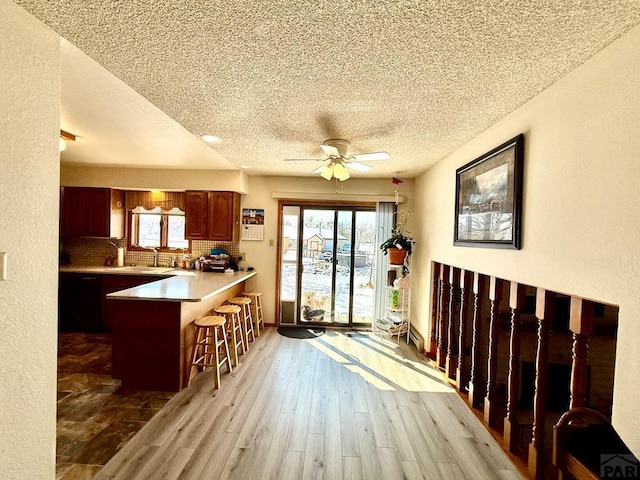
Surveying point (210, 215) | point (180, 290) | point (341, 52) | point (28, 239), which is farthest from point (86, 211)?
point (341, 52)

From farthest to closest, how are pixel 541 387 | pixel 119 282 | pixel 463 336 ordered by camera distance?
pixel 119 282 < pixel 463 336 < pixel 541 387

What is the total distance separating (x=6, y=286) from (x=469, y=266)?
3.02m

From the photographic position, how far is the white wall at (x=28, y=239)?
47.6 inches

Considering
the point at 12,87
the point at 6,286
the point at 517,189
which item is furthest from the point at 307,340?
the point at 12,87

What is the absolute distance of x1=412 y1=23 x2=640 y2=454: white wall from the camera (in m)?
1.28

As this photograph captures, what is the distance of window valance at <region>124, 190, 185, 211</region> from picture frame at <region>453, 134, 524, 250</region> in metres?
4.11

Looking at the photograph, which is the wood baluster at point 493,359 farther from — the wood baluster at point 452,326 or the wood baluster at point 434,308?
the wood baluster at point 434,308

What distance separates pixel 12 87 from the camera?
121 cm

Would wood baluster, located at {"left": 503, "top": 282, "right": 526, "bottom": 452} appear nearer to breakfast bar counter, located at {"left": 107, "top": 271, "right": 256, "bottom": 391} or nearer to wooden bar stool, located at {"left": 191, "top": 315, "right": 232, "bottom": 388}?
wooden bar stool, located at {"left": 191, "top": 315, "right": 232, "bottom": 388}

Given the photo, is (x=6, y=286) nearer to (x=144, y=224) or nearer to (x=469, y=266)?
(x=469, y=266)

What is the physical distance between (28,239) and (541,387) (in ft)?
9.46

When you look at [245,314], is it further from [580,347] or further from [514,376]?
[580,347]

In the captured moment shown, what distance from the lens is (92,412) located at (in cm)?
243

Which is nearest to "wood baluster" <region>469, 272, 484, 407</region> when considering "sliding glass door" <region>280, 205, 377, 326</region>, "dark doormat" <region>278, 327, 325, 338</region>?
"sliding glass door" <region>280, 205, 377, 326</region>
